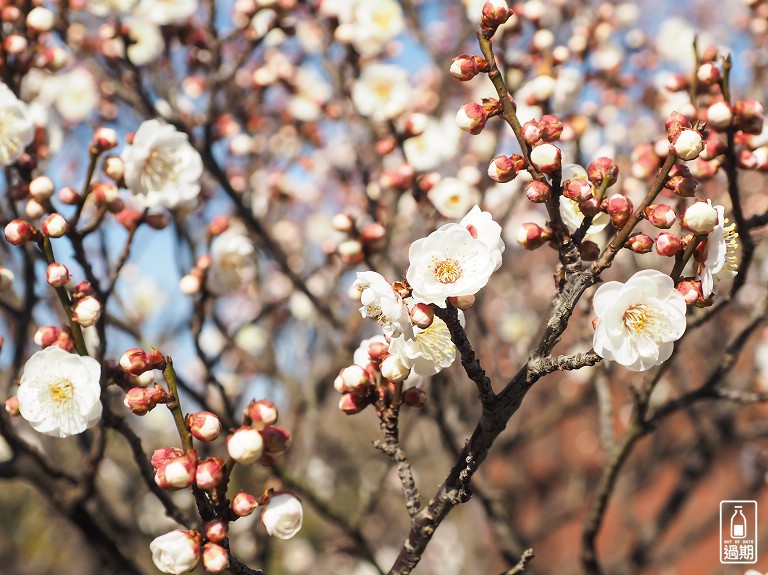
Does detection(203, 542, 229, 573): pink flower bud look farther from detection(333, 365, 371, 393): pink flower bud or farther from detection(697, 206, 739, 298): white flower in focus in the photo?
detection(697, 206, 739, 298): white flower in focus

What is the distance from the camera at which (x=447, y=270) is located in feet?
4.71

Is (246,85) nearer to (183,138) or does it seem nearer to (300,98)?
(300,98)

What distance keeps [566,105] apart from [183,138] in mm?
1661

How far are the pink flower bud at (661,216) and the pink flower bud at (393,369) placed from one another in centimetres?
63

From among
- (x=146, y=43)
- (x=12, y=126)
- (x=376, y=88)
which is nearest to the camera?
(x=12, y=126)

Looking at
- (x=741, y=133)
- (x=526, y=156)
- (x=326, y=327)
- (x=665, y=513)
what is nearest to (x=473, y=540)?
(x=665, y=513)

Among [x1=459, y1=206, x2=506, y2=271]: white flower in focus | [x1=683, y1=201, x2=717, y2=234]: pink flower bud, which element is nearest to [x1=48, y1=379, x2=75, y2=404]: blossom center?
[x1=459, y1=206, x2=506, y2=271]: white flower in focus

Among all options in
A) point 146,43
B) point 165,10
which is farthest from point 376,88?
point 146,43

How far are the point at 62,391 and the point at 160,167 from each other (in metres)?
0.89

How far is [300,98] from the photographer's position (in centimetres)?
423

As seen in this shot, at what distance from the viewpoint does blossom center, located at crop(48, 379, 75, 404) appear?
1755 millimetres

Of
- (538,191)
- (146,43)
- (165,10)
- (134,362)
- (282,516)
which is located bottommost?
(282,516)

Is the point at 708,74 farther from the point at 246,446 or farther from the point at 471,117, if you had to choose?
the point at 246,446

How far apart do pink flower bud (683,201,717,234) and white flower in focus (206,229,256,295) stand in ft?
5.36
